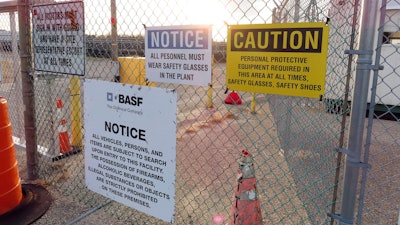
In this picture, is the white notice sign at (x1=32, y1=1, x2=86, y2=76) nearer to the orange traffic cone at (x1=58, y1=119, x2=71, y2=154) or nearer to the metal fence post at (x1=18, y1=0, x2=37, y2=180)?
the metal fence post at (x1=18, y1=0, x2=37, y2=180)

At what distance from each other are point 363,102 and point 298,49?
1.70 feet

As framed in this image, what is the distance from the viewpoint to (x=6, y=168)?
3641mm

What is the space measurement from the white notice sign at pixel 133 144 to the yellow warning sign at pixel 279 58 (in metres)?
0.58

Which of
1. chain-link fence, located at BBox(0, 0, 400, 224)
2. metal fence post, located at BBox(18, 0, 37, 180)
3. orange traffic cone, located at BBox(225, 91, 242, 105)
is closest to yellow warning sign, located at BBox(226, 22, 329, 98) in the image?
chain-link fence, located at BBox(0, 0, 400, 224)

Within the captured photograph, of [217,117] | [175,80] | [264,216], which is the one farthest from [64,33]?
[217,117]

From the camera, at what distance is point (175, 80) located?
262 centimetres

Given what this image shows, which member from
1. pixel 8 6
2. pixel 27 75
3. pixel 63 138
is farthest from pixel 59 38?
pixel 63 138

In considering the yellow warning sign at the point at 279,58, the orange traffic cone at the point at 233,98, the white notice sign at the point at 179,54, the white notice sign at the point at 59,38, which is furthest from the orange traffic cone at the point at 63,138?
the orange traffic cone at the point at 233,98

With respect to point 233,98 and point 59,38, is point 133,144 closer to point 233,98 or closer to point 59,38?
point 59,38

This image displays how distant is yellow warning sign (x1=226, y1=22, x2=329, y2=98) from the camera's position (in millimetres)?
2010

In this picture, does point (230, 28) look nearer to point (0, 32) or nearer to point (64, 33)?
point (64, 33)

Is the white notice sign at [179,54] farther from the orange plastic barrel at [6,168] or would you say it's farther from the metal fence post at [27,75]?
the metal fence post at [27,75]

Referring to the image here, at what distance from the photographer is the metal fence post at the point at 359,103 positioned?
1713 mm

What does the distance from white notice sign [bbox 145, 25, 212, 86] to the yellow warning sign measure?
0.68ft
